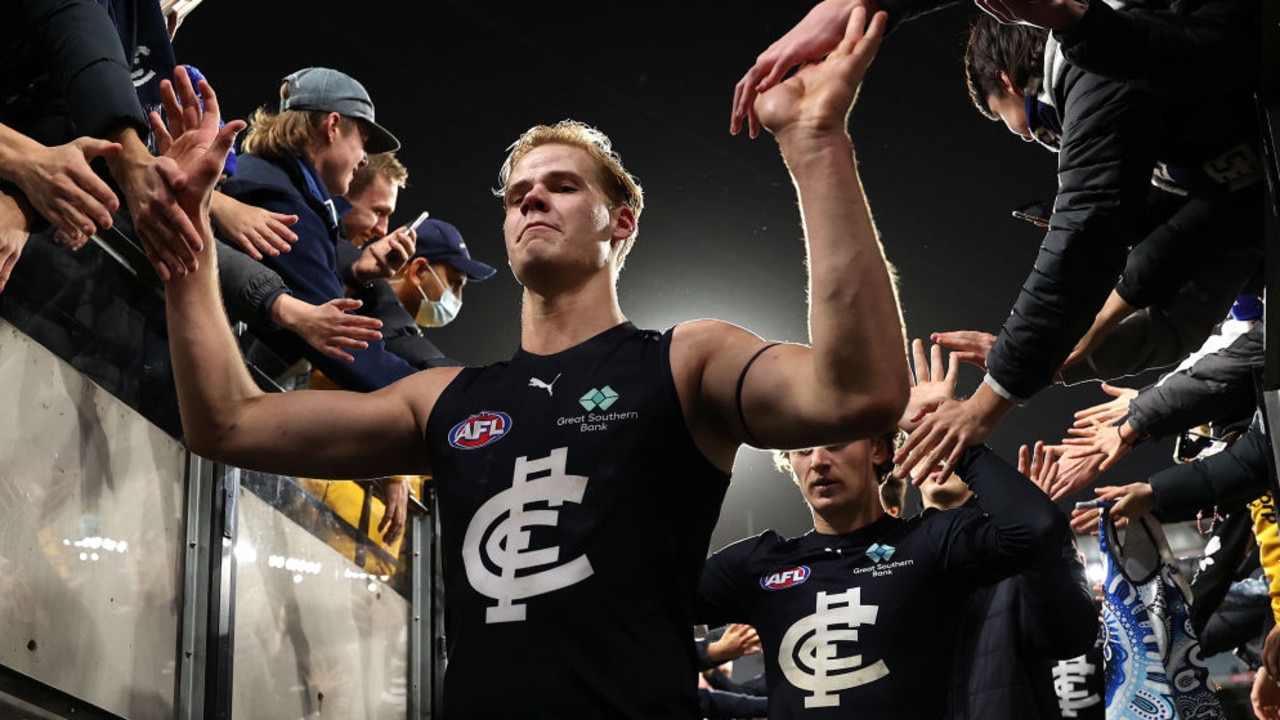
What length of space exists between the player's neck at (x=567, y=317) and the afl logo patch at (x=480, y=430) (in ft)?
0.60

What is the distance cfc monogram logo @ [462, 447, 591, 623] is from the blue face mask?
174 cm

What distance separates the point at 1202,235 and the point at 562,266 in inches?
60.3

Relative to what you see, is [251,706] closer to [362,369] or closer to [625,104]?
[362,369]

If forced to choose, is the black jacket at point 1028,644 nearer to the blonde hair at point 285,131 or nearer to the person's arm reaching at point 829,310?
the person's arm reaching at point 829,310

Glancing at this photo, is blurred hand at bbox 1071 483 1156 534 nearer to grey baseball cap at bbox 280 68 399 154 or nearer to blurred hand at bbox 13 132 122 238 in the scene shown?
grey baseball cap at bbox 280 68 399 154

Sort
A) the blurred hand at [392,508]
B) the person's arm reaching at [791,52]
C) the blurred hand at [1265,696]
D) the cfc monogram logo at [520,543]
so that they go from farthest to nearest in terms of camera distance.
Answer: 1. the blurred hand at [1265,696]
2. the blurred hand at [392,508]
3. the person's arm reaching at [791,52]
4. the cfc monogram logo at [520,543]

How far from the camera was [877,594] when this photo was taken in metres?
3.12

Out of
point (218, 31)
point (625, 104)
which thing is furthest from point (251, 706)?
point (625, 104)

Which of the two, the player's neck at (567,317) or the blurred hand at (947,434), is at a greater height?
the player's neck at (567,317)

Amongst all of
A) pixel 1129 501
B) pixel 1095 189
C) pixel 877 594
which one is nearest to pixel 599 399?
pixel 1095 189

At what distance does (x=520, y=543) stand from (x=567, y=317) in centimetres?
47

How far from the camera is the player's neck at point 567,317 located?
7.05 ft

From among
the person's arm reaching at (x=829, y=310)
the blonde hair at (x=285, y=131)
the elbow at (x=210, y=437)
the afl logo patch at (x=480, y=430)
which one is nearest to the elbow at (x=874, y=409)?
the person's arm reaching at (x=829, y=310)

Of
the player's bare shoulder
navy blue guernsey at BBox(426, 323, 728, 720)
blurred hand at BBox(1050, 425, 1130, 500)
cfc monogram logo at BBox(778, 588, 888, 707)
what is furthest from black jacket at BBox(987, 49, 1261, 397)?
the player's bare shoulder
